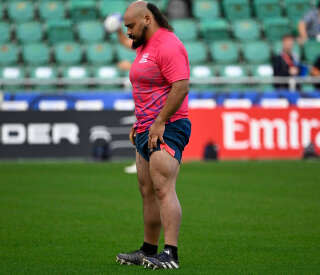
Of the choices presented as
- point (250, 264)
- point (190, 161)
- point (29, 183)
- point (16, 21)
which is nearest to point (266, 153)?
point (190, 161)

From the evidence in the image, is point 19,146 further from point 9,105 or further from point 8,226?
point 8,226

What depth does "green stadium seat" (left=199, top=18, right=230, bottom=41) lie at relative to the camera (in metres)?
21.7

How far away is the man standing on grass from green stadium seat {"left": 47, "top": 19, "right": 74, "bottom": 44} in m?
15.9

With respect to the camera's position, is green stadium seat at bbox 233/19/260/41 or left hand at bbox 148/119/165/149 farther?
green stadium seat at bbox 233/19/260/41

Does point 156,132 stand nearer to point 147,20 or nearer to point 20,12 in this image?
point 147,20

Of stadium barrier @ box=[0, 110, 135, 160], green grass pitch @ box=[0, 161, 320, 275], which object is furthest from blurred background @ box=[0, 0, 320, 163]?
green grass pitch @ box=[0, 161, 320, 275]

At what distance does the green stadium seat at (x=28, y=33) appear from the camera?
2144cm

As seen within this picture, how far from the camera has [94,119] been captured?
17.1 m

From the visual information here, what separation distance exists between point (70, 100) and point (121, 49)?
3.71m

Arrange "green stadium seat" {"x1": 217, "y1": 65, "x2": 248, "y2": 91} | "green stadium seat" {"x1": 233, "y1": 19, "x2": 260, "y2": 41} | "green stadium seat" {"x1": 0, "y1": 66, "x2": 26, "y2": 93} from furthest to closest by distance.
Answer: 1. "green stadium seat" {"x1": 233, "y1": 19, "x2": 260, "y2": 41}
2. "green stadium seat" {"x1": 217, "y1": 65, "x2": 248, "y2": 91}
3. "green stadium seat" {"x1": 0, "y1": 66, "x2": 26, "y2": 93}

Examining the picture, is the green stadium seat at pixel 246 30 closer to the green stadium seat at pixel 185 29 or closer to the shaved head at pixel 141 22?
the green stadium seat at pixel 185 29

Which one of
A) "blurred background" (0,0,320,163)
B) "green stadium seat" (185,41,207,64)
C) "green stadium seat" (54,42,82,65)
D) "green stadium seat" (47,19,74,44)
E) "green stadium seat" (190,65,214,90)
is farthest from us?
"green stadium seat" (47,19,74,44)

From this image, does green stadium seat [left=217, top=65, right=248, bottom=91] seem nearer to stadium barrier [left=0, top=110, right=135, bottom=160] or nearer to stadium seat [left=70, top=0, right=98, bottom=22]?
stadium barrier [left=0, top=110, right=135, bottom=160]

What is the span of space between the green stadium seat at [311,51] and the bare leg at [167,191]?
16.1 meters
